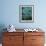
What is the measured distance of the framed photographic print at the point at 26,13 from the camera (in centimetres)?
414

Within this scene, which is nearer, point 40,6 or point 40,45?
point 40,45

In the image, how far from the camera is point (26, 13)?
4164 millimetres

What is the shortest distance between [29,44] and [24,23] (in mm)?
795

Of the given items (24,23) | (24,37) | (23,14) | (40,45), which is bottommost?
(40,45)

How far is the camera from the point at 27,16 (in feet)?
13.7

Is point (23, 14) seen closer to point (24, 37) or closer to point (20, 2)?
point (20, 2)

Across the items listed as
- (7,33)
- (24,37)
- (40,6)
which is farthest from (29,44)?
(40,6)

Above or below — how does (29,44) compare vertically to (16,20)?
below

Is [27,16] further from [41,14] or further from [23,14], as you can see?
[41,14]

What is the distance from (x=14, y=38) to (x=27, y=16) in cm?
91

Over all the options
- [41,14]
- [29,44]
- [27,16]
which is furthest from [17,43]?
[41,14]

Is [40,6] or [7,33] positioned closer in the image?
[7,33]

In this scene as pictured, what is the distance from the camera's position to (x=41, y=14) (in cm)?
418

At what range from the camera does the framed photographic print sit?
13.6ft
